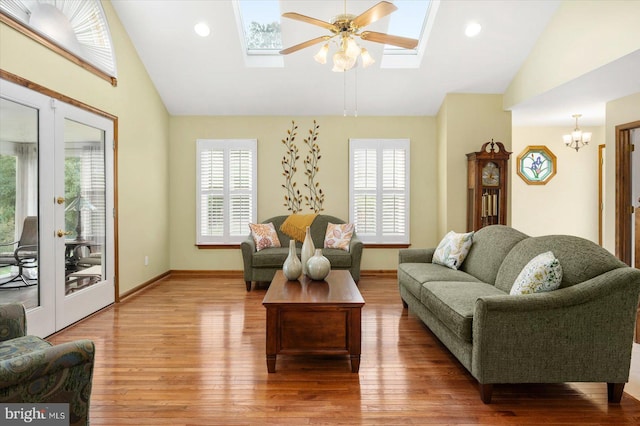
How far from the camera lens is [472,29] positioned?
190 inches

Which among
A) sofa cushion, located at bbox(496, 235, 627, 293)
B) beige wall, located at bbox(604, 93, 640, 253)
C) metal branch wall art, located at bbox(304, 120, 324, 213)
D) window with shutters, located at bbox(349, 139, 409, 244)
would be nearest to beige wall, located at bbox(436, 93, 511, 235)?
window with shutters, located at bbox(349, 139, 409, 244)

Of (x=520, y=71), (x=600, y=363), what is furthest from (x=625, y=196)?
(x=600, y=363)

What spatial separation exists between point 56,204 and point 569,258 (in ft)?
13.7

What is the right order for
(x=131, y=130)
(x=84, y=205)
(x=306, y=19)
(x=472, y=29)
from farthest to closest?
(x=131, y=130), (x=472, y=29), (x=84, y=205), (x=306, y=19)

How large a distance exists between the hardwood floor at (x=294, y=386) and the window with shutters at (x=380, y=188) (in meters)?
2.53

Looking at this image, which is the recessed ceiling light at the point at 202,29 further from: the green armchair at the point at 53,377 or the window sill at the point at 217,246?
the green armchair at the point at 53,377

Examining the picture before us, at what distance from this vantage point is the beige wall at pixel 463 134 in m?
5.84

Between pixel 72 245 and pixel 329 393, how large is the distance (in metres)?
2.97

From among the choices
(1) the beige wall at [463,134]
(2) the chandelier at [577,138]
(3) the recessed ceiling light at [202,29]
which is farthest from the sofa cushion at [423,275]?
(2) the chandelier at [577,138]

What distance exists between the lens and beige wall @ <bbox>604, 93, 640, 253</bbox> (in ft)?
17.5

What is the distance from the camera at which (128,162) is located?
16.3 feet

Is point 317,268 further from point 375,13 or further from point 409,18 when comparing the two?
point 409,18

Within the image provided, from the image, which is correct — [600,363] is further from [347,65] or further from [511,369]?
[347,65]

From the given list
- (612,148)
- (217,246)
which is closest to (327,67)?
(217,246)
